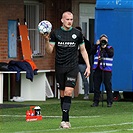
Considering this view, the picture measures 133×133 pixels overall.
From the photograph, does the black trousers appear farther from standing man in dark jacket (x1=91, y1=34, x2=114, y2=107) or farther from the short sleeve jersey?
the short sleeve jersey

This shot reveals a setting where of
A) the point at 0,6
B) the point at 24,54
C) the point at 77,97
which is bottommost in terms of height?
the point at 77,97

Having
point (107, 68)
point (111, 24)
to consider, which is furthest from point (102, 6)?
point (107, 68)

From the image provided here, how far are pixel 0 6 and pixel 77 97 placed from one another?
412 cm

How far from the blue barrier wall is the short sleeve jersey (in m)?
7.86

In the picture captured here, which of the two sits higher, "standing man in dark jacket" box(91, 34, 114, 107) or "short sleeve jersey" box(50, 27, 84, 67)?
"short sleeve jersey" box(50, 27, 84, 67)

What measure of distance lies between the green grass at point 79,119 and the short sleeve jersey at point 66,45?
47.2 inches

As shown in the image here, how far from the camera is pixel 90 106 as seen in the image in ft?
63.6

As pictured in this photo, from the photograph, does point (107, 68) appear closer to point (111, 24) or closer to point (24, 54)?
point (111, 24)

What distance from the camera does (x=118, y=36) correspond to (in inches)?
833

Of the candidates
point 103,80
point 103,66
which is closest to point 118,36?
point 103,66

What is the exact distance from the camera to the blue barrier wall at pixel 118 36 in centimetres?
2102

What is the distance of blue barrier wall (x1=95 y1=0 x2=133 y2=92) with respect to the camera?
68.9ft

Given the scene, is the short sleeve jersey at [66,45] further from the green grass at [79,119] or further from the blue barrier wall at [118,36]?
the blue barrier wall at [118,36]

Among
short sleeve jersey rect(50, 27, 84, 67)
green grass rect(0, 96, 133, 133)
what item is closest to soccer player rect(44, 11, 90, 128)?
short sleeve jersey rect(50, 27, 84, 67)
